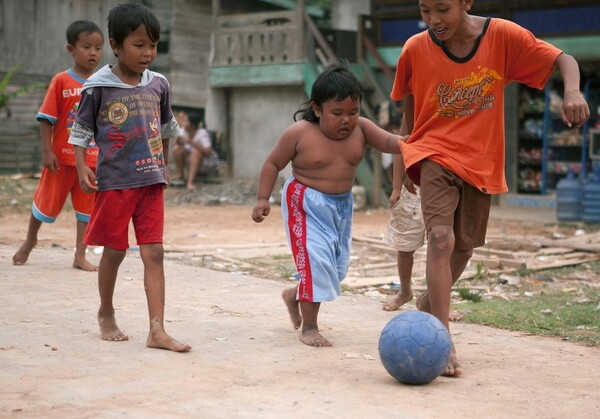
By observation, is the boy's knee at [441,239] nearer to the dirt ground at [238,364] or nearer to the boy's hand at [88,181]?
the dirt ground at [238,364]

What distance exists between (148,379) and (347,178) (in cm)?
169

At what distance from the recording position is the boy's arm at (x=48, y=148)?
289 inches

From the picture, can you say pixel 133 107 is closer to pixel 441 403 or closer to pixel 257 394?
pixel 257 394

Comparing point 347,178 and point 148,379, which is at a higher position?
point 347,178

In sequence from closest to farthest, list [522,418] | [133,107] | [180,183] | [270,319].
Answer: [522,418]
[133,107]
[270,319]
[180,183]

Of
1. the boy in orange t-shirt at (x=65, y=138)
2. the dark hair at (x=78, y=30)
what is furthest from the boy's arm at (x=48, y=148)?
the dark hair at (x=78, y=30)

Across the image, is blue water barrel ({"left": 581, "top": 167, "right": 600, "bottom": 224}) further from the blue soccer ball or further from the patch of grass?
the blue soccer ball

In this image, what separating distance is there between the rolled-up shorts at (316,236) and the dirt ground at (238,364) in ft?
1.02

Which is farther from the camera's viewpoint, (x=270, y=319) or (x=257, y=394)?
(x=270, y=319)

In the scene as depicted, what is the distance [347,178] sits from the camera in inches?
212

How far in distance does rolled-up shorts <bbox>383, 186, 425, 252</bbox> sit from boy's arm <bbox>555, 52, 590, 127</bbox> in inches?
81.1

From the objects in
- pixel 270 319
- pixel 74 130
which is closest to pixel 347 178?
pixel 270 319

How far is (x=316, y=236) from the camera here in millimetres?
5301

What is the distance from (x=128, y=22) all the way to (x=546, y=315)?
3371mm
